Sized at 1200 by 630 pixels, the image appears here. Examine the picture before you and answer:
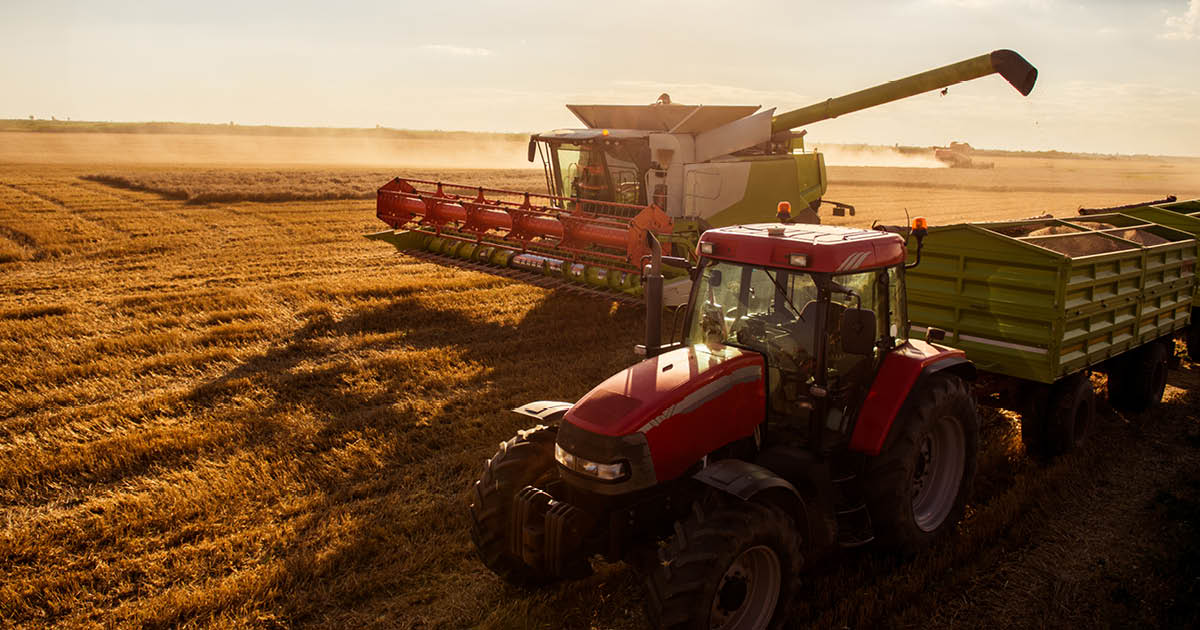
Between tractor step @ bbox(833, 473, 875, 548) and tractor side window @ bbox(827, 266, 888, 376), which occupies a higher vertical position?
tractor side window @ bbox(827, 266, 888, 376)

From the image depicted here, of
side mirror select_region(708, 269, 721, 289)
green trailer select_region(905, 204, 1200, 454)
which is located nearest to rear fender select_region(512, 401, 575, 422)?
side mirror select_region(708, 269, 721, 289)

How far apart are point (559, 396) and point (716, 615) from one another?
3831 mm

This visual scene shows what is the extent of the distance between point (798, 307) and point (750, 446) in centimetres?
76

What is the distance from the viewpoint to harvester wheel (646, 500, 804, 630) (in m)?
3.26

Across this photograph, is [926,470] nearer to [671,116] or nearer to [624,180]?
[624,180]

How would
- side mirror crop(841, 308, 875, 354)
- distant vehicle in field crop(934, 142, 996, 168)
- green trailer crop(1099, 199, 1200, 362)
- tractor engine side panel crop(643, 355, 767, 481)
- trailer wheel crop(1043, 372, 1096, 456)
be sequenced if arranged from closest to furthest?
tractor engine side panel crop(643, 355, 767, 481)
side mirror crop(841, 308, 875, 354)
trailer wheel crop(1043, 372, 1096, 456)
green trailer crop(1099, 199, 1200, 362)
distant vehicle in field crop(934, 142, 996, 168)

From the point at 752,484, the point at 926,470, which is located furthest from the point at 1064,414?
the point at 752,484

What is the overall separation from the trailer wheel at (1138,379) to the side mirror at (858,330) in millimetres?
4577

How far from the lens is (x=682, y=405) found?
359 centimetres

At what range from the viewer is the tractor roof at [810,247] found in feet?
12.9

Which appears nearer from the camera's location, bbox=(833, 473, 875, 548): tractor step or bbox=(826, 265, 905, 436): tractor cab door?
bbox=(826, 265, 905, 436): tractor cab door

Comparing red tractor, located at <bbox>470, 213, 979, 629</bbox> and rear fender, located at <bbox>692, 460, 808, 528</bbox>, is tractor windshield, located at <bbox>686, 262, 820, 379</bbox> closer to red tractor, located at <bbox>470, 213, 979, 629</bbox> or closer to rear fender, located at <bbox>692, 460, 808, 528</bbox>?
red tractor, located at <bbox>470, 213, 979, 629</bbox>

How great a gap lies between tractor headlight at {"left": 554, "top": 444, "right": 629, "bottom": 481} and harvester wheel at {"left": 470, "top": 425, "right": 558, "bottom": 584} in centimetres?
39

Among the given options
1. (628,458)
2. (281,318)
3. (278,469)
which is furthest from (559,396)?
(281,318)
